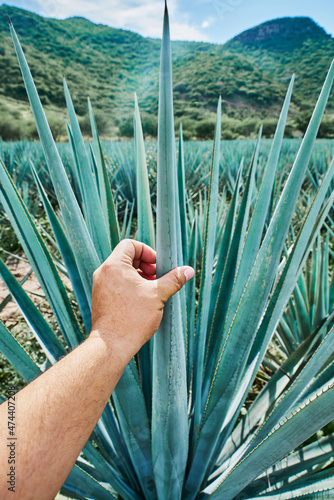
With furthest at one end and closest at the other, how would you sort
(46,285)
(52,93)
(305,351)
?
(52,93), (305,351), (46,285)

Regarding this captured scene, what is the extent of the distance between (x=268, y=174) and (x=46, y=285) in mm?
588

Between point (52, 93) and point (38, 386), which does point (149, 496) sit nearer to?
point (38, 386)

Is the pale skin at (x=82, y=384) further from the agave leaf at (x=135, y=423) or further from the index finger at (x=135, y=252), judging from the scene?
the agave leaf at (x=135, y=423)

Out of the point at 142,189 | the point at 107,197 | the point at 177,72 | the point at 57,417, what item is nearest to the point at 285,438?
the point at 57,417

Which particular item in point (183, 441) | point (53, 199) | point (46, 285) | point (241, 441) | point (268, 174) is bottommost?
point (53, 199)

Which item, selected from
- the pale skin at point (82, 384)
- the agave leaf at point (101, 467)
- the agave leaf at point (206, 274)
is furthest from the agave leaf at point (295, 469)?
the pale skin at point (82, 384)

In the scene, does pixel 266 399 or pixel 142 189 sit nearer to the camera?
pixel 142 189

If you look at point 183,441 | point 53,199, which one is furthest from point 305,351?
point 53,199

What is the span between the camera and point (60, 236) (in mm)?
732

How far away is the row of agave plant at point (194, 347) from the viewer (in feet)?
1.55

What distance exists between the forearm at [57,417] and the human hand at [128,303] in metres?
0.02

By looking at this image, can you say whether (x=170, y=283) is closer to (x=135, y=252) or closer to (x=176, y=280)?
(x=176, y=280)

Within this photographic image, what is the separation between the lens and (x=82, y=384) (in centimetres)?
42

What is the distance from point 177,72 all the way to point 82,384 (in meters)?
43.0
